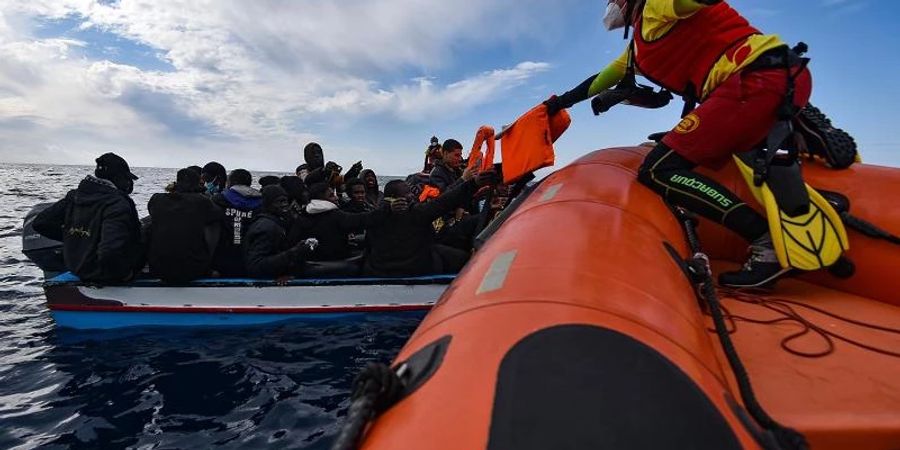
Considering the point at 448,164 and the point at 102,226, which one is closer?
the point at 102,226

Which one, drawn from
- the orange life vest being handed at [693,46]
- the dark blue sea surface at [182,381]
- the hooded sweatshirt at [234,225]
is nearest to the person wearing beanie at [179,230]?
the hooded sweatshirt at [234,225]

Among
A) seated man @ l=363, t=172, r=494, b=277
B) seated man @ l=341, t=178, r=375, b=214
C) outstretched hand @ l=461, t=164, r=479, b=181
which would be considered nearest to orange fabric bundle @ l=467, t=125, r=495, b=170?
outstretched hand @ l=461, t=164, r=479, b=181

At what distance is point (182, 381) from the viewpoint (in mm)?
4617

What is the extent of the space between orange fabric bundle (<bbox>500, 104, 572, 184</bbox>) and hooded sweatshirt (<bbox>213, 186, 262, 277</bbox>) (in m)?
3.79

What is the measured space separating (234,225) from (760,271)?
5.88 meters

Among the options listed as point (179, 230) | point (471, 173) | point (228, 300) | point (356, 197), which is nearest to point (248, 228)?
point (179, 230)

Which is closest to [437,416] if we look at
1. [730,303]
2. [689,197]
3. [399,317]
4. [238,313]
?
[730,303]

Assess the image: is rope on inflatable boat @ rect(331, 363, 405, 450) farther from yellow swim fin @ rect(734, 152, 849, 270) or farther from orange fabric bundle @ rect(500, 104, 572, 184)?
orange fabric bundle @ rect(500, 104, 572, 184)

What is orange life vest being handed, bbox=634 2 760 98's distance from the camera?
3088 millimetres

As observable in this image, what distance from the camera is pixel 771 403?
1736mm

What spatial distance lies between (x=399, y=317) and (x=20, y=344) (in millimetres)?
4040

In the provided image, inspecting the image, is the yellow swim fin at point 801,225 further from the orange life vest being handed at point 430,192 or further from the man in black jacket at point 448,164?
the man in black jacket at point 448,164

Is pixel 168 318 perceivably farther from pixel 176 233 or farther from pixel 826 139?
pixel 826 139

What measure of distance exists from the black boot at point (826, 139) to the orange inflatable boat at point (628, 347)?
208mm
